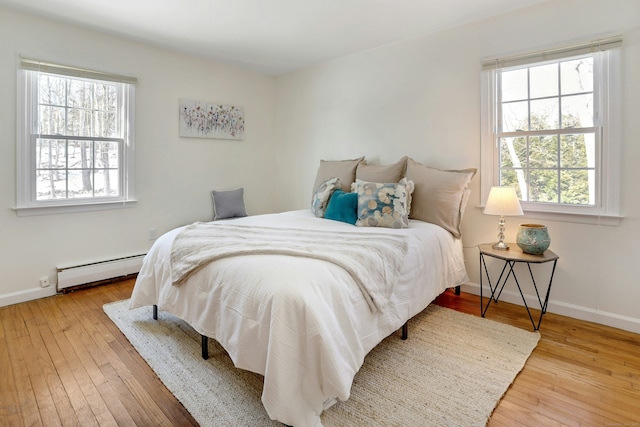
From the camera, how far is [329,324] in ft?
4.87

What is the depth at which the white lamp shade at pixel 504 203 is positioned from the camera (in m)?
2.56

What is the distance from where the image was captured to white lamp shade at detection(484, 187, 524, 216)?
2.56 metres

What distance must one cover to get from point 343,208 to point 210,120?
2.22 m

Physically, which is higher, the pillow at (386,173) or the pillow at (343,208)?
the pillow at (386,173)

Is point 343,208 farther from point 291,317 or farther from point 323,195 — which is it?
point 291,317

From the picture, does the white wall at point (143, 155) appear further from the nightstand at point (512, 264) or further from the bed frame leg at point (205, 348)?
the nightstand at point (512, 264)

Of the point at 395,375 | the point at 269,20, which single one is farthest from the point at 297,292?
the point at 269,20

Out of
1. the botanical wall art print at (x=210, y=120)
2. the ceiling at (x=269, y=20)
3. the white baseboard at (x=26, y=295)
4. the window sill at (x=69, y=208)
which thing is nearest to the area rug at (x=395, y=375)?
the white baseboard at (x=26, y=295)

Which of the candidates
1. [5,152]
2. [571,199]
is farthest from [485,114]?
[5,152]

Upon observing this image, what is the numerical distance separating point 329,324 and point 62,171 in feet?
10.1

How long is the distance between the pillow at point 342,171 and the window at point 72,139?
6.58 ft

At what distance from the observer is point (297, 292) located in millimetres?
1468

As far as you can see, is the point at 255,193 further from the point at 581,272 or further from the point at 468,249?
the point at 581,272

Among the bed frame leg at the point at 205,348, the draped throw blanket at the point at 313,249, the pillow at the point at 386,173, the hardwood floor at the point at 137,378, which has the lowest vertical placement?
the hardwood floor at the point at 137,378
